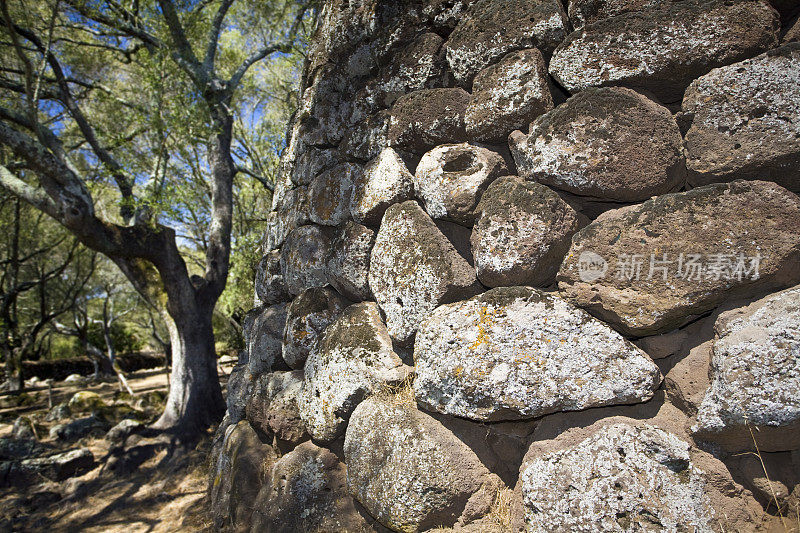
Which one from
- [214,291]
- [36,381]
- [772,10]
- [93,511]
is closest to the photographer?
[772,10]

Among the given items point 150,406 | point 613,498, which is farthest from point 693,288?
point 150,406

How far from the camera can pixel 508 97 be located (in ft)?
6.88

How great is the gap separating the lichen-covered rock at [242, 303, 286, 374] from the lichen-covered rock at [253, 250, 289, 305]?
8 cm

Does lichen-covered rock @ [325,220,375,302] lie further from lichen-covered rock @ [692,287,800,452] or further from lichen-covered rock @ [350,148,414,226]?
lichen-covered rock @ [692,287,800,452]

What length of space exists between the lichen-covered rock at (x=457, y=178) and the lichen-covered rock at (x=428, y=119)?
11cm

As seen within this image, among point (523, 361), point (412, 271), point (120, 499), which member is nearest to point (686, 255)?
point (523, 361)

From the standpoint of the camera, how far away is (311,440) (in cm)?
263

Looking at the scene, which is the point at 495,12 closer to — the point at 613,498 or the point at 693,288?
the point at 693,288

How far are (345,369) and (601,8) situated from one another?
206 centimetres

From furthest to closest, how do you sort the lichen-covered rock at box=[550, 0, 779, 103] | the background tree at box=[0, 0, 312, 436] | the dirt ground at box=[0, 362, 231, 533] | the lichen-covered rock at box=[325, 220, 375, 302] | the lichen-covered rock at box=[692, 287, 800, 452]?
the background tree at box=[0, 0, 312, 436]
the dirt ground at box=[0, 362, 231, 533]
the lichen-covered rock at box=[325, 220, 375, 302]
the lichen-covered rock at box=[550, 0, 779, 103]
the lichen-covered rock at box=[692, 287, 800, 452]

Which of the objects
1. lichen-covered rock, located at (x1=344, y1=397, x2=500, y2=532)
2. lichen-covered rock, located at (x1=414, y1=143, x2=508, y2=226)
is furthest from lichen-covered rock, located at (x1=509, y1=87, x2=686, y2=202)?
lichen-covered rock, located at (x1=344, y1=397, x2=500, y2=532)

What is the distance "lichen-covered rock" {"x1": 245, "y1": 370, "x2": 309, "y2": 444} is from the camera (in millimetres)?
2710

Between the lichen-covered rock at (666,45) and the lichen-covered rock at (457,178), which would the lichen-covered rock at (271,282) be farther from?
the lichen-covered rock at (666,45)

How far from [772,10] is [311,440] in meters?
2.89
